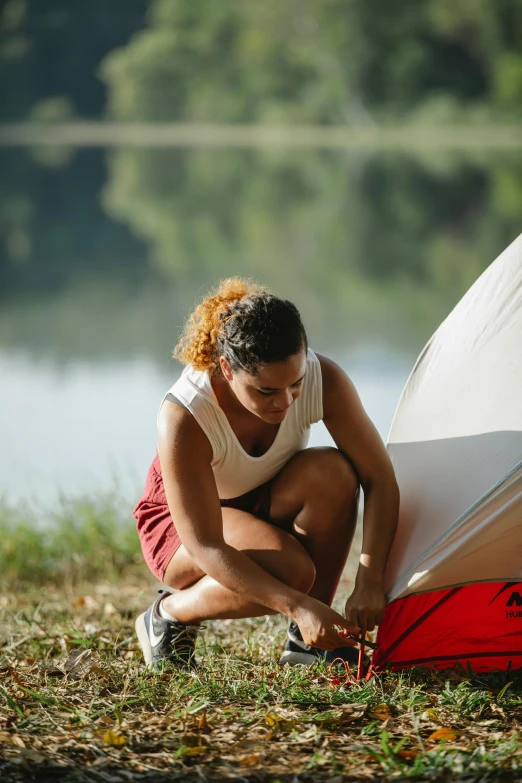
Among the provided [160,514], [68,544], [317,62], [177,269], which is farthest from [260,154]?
[160,514]

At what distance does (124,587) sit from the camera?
377 centimetres

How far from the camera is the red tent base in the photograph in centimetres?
255

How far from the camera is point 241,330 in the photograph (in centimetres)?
229

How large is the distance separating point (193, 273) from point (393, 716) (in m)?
11.5

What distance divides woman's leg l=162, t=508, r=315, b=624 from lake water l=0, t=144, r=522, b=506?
85.2 inches

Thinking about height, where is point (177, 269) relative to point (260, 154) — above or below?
below

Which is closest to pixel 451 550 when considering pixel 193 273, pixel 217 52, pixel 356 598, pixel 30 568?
pixel 356 598

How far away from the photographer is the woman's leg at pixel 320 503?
2.55m

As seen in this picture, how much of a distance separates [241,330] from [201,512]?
17.9 inches

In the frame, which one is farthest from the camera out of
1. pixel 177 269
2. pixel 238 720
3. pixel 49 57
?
pixel 49 57

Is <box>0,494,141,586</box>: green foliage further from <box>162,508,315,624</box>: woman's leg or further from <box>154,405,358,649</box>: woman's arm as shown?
<box>154,405,358,649</box>: woman's arm

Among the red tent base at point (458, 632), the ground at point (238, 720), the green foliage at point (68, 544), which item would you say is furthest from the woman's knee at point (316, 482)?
the green foliage at point (68, 544)

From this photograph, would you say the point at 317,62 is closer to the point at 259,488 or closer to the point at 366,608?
the point at 259,488

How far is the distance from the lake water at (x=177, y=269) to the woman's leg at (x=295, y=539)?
2.20 metres
